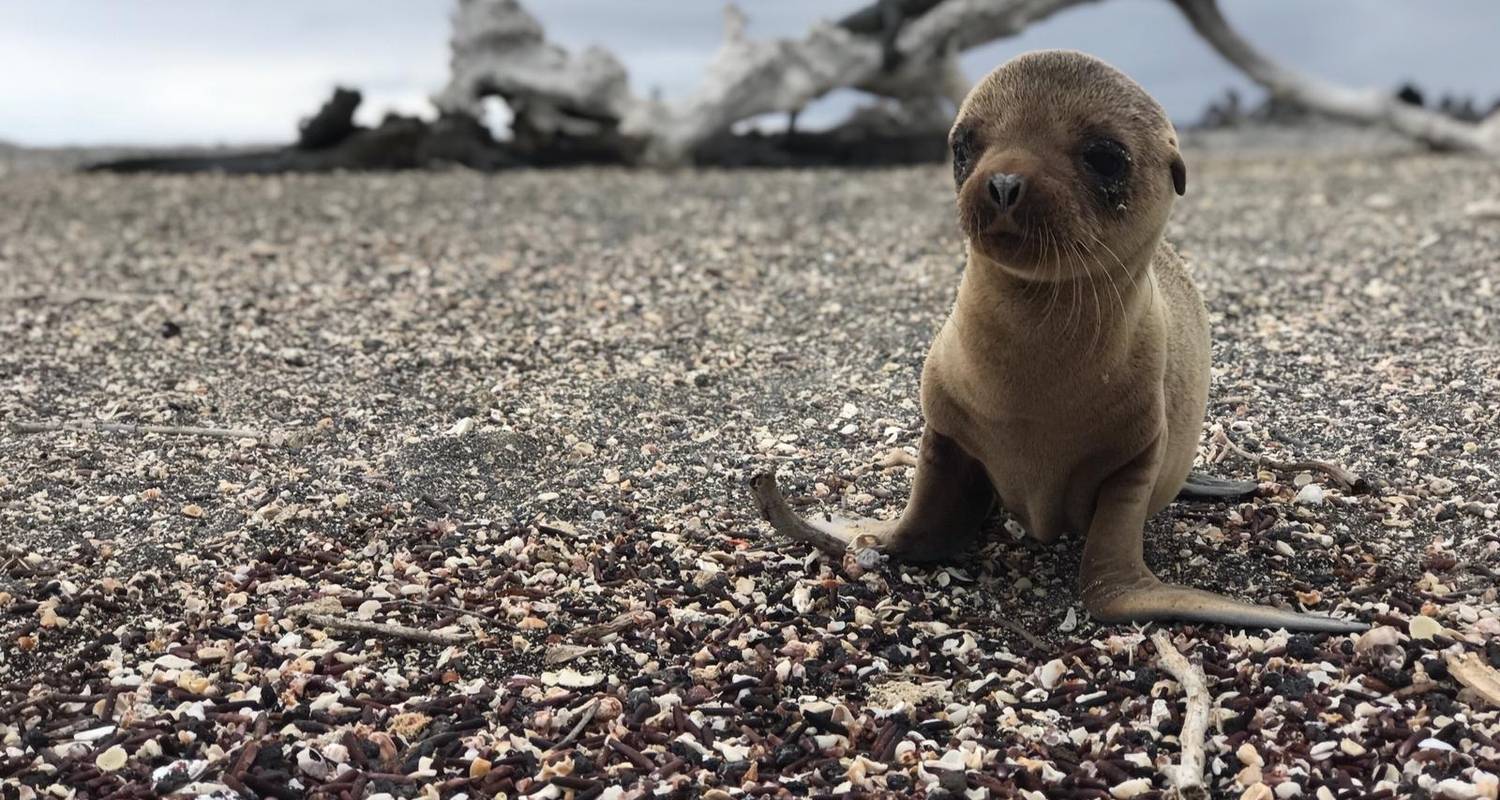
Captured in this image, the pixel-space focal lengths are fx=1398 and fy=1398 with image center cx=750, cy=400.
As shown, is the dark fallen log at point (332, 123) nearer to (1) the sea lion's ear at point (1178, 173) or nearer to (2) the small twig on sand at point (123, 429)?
(2) the small twig on sand at point (123, 429)

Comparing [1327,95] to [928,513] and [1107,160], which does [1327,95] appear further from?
[1107,160]

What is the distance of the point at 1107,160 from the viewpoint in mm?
3459

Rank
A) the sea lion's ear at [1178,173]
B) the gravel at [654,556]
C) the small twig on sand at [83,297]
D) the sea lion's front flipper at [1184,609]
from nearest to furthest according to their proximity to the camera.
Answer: the gravel at [654,556]
the sea lion's ear at [1178,173]
the sea lion's front flipper at [1184,609]
the small twig on sand at [83,297]

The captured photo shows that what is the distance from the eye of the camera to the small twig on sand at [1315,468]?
468 centimetres

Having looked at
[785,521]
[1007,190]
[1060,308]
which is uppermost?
[1007,190]

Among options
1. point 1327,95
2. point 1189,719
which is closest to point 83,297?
point 1189,719

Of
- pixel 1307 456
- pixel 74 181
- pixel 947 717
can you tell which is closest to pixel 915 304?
pixel 1307 456

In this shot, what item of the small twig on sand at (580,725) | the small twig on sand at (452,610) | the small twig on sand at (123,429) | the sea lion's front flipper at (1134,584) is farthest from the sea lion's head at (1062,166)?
the small twig on sand at (123,429)

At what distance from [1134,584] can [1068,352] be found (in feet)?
2.40

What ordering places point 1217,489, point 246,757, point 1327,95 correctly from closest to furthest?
point 246,757
point 1217,489
point 1327,95

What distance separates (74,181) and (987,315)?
11952 mm

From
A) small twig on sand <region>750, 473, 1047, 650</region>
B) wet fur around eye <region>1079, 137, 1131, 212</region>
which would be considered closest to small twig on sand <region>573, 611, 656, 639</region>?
small twig on sand <region>750, 473, 1047, 650</region>

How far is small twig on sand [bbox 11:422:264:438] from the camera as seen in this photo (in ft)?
18.2

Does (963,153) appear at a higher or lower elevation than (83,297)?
higher
